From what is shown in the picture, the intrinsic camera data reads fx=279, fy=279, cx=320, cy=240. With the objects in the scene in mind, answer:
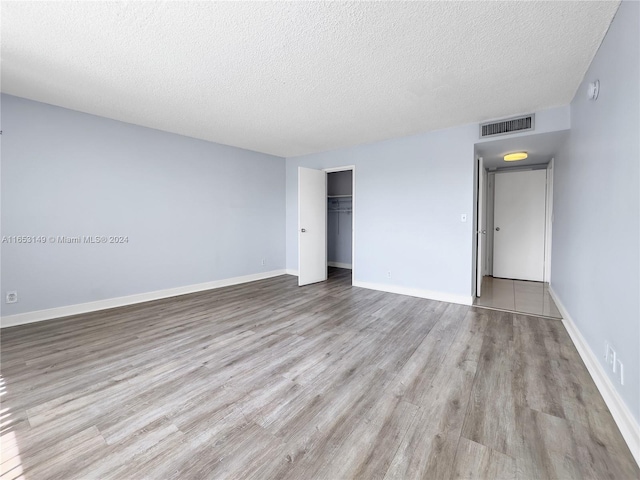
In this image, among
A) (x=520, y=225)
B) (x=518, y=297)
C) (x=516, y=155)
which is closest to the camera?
(x=518, y=297)

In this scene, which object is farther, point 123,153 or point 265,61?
point 123,153

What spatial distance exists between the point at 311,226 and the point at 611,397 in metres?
4.21

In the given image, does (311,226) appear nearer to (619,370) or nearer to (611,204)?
(611,204)

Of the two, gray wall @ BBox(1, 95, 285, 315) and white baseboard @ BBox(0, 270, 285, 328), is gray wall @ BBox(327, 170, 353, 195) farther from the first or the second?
white baseboard @ BBox(0, 270, 285, 328)

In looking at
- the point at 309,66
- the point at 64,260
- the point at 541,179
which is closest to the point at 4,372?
the point at 64,260

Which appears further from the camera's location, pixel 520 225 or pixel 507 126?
pixel 520 225

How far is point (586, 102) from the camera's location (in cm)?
245

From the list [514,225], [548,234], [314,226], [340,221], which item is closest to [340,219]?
[340,221]

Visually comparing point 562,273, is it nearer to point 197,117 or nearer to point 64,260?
point 197,117

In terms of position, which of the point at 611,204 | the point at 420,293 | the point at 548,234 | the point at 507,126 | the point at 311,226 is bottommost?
the point at 420,293

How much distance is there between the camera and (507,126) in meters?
3.51

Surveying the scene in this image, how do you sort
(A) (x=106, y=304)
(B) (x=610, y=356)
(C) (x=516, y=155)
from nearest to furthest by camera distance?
(B) (x=610, y=356) < (A) (x=106, y=304) < (C) (x=516, y=155)

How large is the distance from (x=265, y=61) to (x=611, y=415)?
336cm

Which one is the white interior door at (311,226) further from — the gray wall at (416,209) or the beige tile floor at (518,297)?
the beige tile floor at (518,297)
